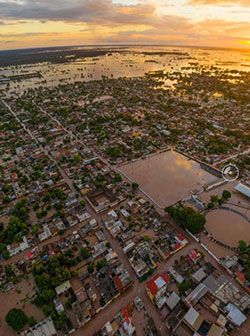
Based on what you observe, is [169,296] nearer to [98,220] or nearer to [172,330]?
[172,330]

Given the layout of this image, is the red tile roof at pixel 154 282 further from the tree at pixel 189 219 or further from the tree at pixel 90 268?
the tree at pixel 189 219

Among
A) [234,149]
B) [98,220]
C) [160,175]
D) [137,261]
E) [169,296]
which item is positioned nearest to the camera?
[169,296]

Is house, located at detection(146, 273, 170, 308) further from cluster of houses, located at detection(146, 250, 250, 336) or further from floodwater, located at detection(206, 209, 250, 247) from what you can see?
floodwater, located at detection(206, 209, 250, 247)

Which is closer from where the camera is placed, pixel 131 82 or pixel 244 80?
pixel 131 82

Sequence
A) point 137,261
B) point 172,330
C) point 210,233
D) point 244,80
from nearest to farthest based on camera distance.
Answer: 1. point 172,330
2. point 137,261
3. point 210,233
4. point 244,80

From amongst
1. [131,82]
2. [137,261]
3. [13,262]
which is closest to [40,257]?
[13,262]

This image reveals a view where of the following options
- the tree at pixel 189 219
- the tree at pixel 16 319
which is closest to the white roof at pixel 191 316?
the tree at pixel 189 219

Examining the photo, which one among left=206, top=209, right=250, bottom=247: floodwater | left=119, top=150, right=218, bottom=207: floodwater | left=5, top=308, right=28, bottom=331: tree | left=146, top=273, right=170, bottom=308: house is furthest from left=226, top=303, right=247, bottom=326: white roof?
left=5, top=308, right=28, bottom=331: tree
